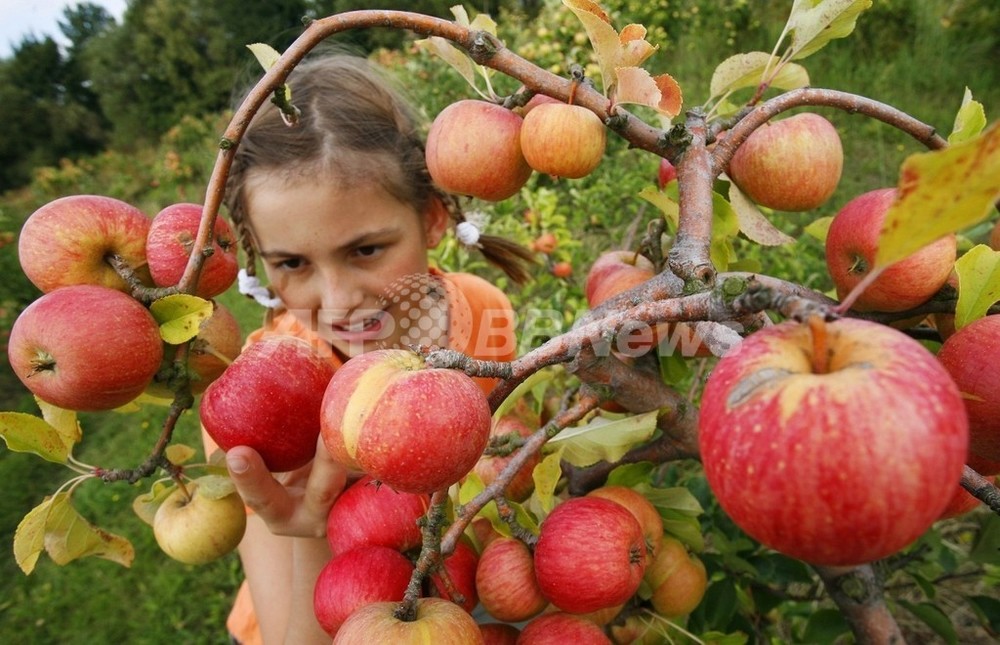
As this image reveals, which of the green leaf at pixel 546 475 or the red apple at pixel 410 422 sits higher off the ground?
the red apple at pixel 410 422

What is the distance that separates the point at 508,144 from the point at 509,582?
621mm

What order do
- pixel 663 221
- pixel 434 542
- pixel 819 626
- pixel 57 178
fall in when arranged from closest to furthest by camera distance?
1. pixel 434 542
2. pixel 663 221
3. pixel 819 626
4. pixel 57 178

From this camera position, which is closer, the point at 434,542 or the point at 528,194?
the point at 434,542

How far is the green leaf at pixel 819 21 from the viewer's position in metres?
0.79

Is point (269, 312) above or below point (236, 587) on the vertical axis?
above

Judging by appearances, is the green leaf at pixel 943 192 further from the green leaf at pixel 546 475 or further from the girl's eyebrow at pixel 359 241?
the girl's eyebrow at pixel 359 241

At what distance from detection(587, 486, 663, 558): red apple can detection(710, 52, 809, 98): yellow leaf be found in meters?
0.67

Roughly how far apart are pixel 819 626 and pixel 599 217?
2150 mm

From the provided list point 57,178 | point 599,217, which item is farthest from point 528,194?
point 57,178

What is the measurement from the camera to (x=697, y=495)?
1.55 metres

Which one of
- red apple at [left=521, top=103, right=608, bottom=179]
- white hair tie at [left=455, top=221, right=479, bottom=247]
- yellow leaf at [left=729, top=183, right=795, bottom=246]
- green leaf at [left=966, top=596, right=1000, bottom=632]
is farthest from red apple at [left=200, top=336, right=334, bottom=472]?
green leaf at [left=966, top=596, right=1000, bottom=632]

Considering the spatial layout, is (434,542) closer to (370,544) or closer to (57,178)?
(370,544)

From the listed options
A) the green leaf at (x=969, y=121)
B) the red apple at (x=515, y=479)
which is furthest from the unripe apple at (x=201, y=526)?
the green leaf at (x=969, y=121)

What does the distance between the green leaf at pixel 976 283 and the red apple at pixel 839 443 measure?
0.38 metres
